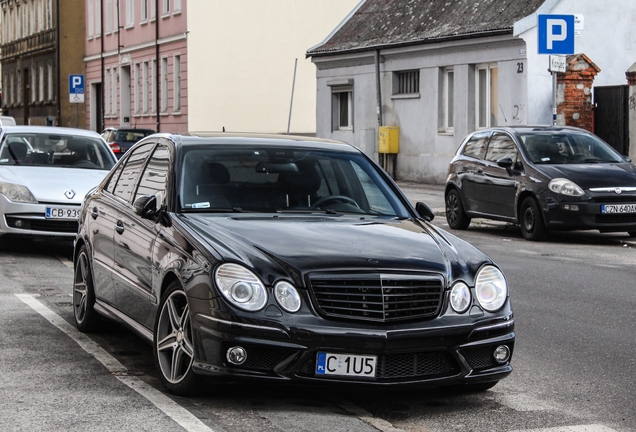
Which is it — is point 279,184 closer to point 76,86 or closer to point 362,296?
point 362,296

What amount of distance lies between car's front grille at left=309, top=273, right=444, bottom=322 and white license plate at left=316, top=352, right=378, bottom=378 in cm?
20

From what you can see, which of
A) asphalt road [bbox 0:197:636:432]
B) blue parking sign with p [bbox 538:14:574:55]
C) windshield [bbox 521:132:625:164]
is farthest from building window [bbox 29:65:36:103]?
asphalt road [bbox 0:197:636:432]

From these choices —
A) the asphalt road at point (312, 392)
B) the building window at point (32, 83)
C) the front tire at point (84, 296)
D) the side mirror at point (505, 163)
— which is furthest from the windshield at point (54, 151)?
the building window at point (32, 83)

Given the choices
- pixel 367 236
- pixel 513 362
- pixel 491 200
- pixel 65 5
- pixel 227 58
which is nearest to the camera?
pixel 367 236

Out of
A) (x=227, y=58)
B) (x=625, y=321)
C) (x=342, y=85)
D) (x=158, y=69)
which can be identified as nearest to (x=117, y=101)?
(x=158, y=69)

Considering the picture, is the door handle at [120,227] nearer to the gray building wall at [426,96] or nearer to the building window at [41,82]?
the gray building wall at [426,96]

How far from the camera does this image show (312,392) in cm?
688

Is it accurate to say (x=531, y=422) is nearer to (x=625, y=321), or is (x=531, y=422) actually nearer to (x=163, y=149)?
(x=163, y=149)

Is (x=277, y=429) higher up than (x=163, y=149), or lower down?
lower down

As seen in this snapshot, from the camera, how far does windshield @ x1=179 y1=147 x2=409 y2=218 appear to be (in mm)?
7379

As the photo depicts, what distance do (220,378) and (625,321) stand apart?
4.50 m

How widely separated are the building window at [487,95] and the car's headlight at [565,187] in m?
13.7

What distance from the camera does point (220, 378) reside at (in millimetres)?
6199

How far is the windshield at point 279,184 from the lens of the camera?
7379 millimetres
